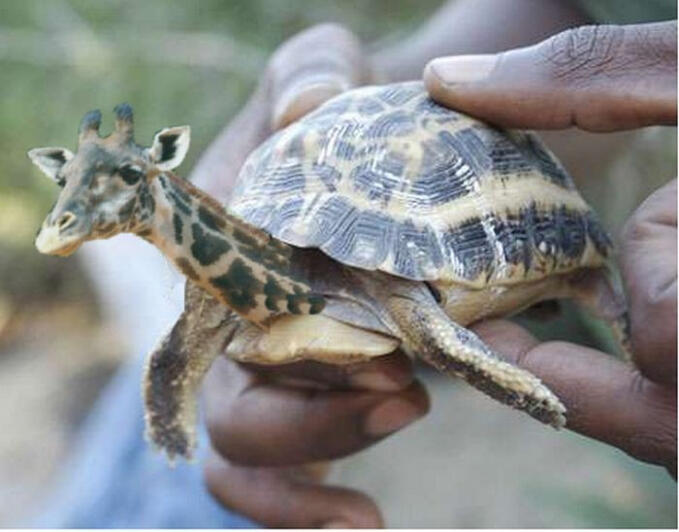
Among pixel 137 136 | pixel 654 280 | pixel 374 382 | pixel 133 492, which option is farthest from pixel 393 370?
pixel 137 136

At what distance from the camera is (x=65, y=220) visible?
77cm

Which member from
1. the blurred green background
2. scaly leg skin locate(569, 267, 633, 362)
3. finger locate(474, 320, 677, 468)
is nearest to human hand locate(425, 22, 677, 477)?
finger locate(474, 320, 677, 468)

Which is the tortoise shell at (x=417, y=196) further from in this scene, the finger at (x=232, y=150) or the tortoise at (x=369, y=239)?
the finger at (x=232, y=150)

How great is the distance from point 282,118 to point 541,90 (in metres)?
0.34

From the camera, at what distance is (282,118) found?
125 cm

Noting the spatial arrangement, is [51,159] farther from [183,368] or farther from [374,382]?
[374,382]

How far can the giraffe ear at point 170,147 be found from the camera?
2.70 feet

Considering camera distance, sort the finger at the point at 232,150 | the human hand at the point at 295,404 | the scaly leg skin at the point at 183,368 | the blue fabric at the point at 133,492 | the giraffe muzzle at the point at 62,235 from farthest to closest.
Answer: the blue fabric at the point at 133,492 < the finger at the point at 232,150 < the human hand at the point at 295,404 < the scaly leg skin at the point at 183,368 < the giraffe muzzle at the point at 62,235

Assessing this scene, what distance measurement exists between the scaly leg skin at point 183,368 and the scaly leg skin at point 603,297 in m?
0.30

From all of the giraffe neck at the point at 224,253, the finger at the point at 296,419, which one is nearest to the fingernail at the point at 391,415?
the finger at the point at 296,419

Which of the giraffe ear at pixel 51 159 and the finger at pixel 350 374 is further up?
the giraffe ear at pixel 51 159

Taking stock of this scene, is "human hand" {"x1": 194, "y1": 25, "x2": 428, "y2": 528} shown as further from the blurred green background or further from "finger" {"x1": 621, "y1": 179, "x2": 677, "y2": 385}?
the blurred green background

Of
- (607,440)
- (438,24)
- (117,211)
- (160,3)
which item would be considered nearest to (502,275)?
(607,440)

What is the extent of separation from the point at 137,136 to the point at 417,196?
55.1 inches
